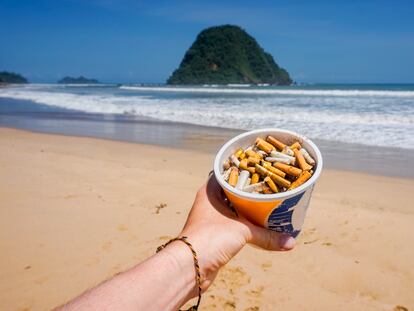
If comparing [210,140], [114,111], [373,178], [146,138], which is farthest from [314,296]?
[114,111]

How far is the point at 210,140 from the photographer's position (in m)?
9.30

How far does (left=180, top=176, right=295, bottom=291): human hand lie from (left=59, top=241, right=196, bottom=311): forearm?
0.08m

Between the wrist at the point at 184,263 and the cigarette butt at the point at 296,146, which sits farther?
the cigarette butt at the point at 296,146

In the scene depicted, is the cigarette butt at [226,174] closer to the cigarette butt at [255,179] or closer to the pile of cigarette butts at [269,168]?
the pile of cigarette butts at [269,168]

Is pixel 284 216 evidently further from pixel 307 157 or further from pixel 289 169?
pixel 307 157

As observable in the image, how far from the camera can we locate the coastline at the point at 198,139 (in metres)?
6.53

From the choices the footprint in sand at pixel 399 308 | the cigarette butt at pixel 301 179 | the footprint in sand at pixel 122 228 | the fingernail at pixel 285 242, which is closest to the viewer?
the cigarette butt at pixel 301 179

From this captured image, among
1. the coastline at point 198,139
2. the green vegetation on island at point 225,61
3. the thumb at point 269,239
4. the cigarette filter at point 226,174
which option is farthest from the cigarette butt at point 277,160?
the green vegetation on island at point 225,61

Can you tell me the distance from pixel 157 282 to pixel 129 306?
0.51 feet

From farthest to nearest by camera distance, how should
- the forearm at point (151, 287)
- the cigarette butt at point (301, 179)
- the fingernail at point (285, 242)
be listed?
the fingernail at point (285, 242)
the cigarette butt at point (301, 179)
the forearm at point (151, 287)

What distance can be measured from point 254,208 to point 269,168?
0.75 feet

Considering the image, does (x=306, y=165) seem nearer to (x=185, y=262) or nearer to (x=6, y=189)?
(x=185, y=262)

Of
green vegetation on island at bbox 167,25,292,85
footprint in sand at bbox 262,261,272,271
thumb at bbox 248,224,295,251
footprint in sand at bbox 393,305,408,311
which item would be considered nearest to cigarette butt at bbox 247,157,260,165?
thumb at bbox 248,224,295,251

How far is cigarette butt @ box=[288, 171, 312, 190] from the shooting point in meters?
1.75
